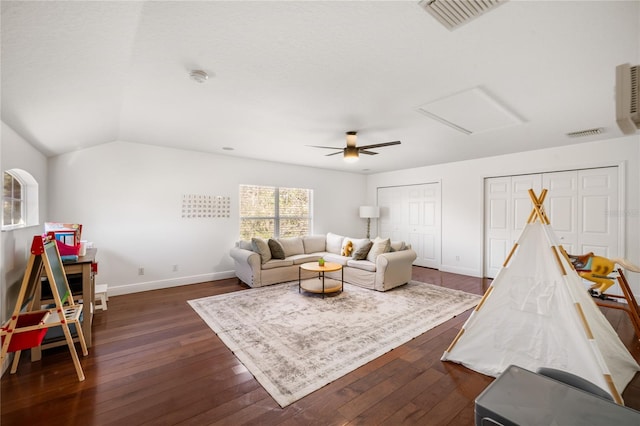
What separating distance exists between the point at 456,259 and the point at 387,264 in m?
2.50

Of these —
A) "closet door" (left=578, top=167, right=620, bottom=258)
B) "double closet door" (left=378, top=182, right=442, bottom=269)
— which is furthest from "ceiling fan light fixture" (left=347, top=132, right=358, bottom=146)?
"closet door" (left=578, top=167, right=620, bottom=258)

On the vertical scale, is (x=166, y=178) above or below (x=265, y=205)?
above

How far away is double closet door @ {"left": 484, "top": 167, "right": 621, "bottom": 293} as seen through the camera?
426 cm

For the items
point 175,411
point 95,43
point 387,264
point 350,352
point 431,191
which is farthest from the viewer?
point 431,191

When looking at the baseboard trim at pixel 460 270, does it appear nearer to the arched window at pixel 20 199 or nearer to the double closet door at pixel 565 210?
the double closet door at pixel 565 210

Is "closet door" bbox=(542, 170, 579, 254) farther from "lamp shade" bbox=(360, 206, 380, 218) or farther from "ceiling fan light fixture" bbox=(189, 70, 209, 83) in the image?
"ceiling fan light fixture" bbox=(189, 70, 209, 83)

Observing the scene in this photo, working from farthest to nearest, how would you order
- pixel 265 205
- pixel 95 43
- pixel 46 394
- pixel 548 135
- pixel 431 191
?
pixel 431 191 < pixel 265 205 < pixel 548 135 < pixel 46 394 < pixel 95 43

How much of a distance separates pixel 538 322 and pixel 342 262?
127 inches

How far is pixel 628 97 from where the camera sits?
1083 millimetres

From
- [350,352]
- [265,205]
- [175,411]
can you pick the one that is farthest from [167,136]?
[350,352]

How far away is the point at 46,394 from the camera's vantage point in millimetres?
1996

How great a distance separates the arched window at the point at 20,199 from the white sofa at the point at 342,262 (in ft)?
9.02

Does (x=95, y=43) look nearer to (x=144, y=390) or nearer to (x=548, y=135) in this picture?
(x=144, y=390)

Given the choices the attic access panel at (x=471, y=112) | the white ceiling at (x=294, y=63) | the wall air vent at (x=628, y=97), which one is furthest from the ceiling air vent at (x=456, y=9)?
the attic access panel at (x=471, y=112)
